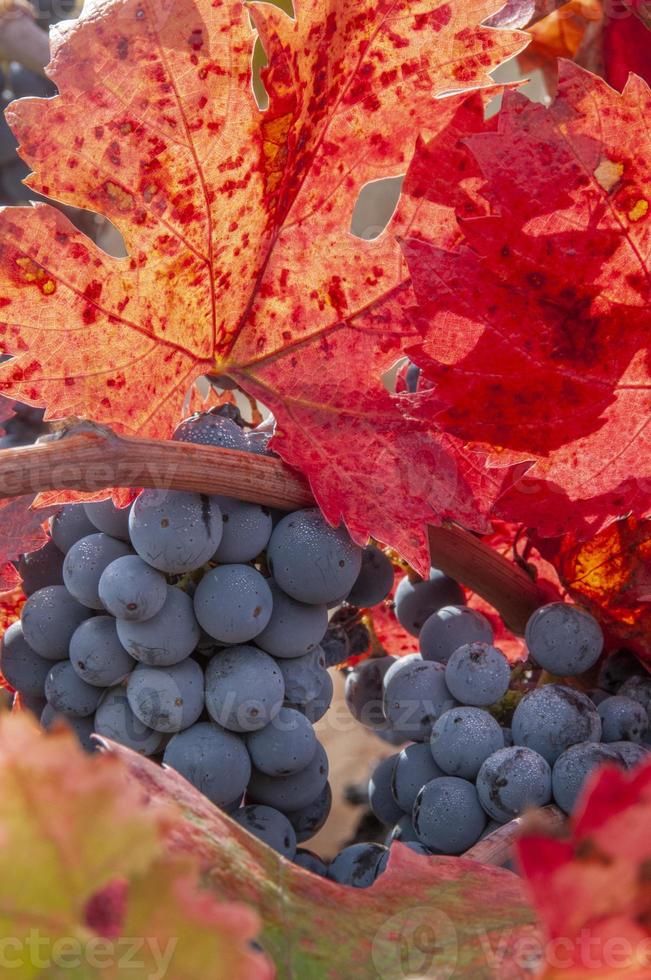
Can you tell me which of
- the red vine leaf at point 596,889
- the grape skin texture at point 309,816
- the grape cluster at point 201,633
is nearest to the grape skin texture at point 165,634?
the grape cluster at point 201,633

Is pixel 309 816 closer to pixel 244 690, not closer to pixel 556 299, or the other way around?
pixel 244 690

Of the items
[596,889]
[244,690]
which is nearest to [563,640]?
[244,690]

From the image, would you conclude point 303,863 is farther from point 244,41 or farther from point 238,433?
point 244,41

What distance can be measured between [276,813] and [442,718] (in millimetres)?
81

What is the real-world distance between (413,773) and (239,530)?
138 mm

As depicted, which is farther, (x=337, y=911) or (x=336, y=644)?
(x=336, y=644)

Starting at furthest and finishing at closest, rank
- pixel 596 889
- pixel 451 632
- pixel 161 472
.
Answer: pixel 451 632
pixel 161 472
pixel 596 889

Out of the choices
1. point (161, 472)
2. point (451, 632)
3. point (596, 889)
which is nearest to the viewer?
point (596, 889)

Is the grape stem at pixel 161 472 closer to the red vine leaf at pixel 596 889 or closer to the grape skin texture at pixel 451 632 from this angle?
the grape skin texture at pixel 451 632

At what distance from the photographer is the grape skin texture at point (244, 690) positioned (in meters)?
0.40

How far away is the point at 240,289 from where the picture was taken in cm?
43

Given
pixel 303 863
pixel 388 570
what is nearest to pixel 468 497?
pixel 388 570

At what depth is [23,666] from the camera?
1.42 feet

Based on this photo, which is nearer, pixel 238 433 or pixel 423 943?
pixel 423 943
